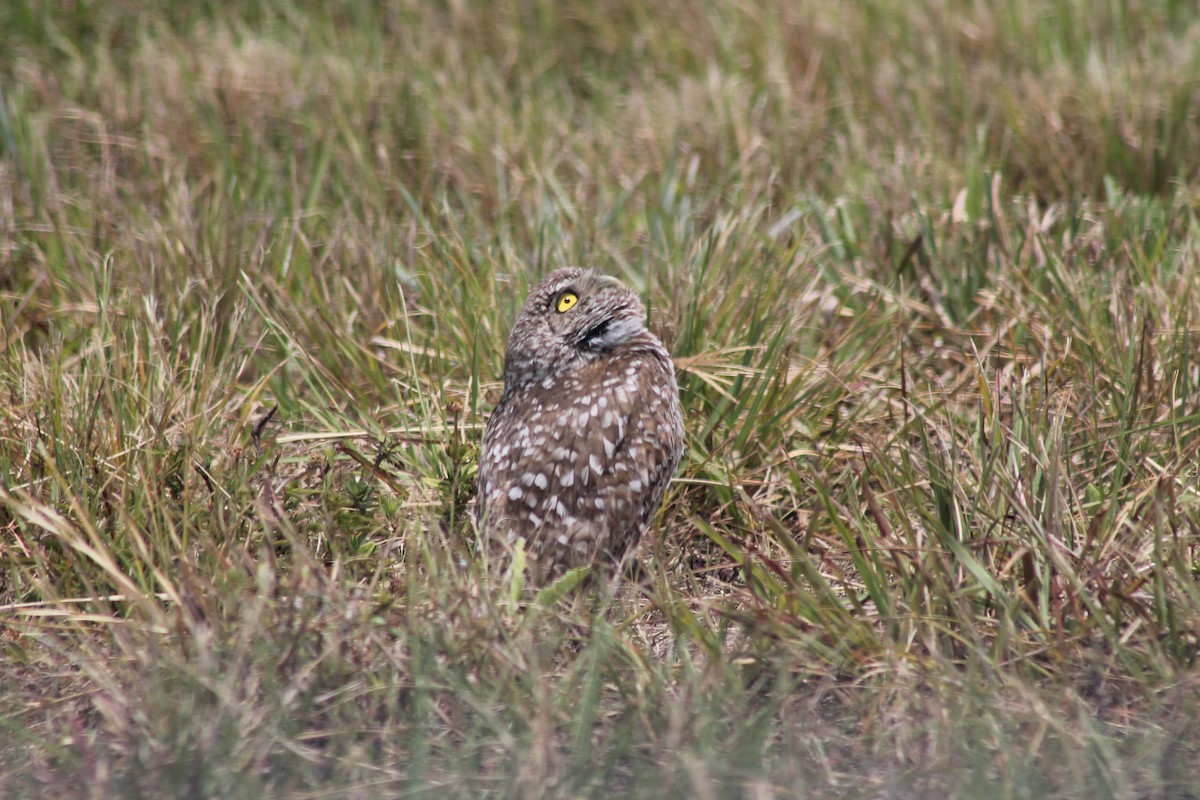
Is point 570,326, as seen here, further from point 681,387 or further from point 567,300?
point 681,387

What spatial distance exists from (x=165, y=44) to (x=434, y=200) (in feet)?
8.86

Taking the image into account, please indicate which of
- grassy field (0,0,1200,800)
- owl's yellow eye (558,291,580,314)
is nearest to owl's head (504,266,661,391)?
owl's yellow eye (558,291,580,314)

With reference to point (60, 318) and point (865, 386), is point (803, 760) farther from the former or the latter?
point (60, 318)

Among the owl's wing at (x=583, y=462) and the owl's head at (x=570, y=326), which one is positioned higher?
the owl's head at (x=570, y=326)

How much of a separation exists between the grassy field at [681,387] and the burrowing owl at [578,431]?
20 centimetres

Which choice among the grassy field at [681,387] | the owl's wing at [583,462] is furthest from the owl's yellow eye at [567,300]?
the grassy field at [681,387]

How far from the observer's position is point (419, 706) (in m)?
2.78

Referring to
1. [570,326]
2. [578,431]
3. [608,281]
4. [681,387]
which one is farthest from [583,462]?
[681,387]

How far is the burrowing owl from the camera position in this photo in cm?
352

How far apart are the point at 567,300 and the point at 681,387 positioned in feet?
2.03

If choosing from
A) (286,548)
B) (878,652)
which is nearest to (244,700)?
(286,548)

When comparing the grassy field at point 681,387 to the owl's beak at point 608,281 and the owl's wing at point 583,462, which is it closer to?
the owl's wing at point 583,462

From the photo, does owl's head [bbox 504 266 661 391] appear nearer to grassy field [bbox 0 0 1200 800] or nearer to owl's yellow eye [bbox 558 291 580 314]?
owl's yellow eye [bbox 558 291 580 314]

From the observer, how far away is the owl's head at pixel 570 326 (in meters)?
3.85
